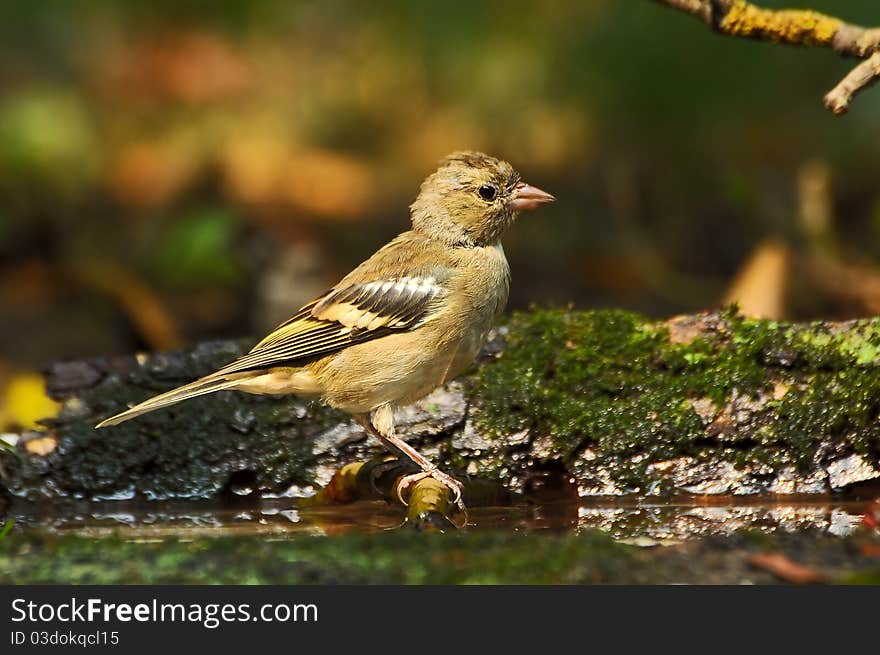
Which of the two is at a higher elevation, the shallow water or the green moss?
the green moss

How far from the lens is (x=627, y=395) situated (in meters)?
5.53

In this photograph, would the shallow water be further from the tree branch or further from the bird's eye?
the tree branch

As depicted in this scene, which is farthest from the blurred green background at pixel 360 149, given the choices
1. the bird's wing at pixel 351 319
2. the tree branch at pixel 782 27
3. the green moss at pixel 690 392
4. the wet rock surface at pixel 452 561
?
the wet rock surface at pixel 452 561

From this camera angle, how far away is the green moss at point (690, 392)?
5.30 m

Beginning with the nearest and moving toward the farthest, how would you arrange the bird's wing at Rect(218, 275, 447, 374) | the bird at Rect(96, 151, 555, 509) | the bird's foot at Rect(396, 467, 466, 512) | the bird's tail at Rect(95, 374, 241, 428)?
the bird's foot at Rect(396, 467, 466, 512) < the bird's tail at Rect(95, 374, 241, 428) < the bird at Rect(96, 151, 555, 509) < the bird's wing at Rect(218, 275, 447, 374)

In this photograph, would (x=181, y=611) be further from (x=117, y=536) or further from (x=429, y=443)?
(x=429, y=443)

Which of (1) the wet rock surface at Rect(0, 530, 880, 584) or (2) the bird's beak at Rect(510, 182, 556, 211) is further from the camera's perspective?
(2) the bird's beak at Rect(510, 182, 556, 211)

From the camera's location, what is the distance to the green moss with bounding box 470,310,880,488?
5.30m

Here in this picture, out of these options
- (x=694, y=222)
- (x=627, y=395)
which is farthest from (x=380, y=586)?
(x=694, y=222)

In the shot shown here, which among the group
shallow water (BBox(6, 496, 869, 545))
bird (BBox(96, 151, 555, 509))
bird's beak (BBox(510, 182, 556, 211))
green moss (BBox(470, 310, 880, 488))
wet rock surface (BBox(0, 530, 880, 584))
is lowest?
wet rock surface (BBox(0, 530, 880, 584))

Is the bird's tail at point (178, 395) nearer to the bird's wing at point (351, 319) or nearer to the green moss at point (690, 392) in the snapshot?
the bird's wing at point (351, 319)

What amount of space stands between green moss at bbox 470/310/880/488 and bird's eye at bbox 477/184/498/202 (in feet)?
2.68

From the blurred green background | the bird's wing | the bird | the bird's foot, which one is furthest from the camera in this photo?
the blurred green background

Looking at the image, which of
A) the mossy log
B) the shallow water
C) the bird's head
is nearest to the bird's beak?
the bird's head
